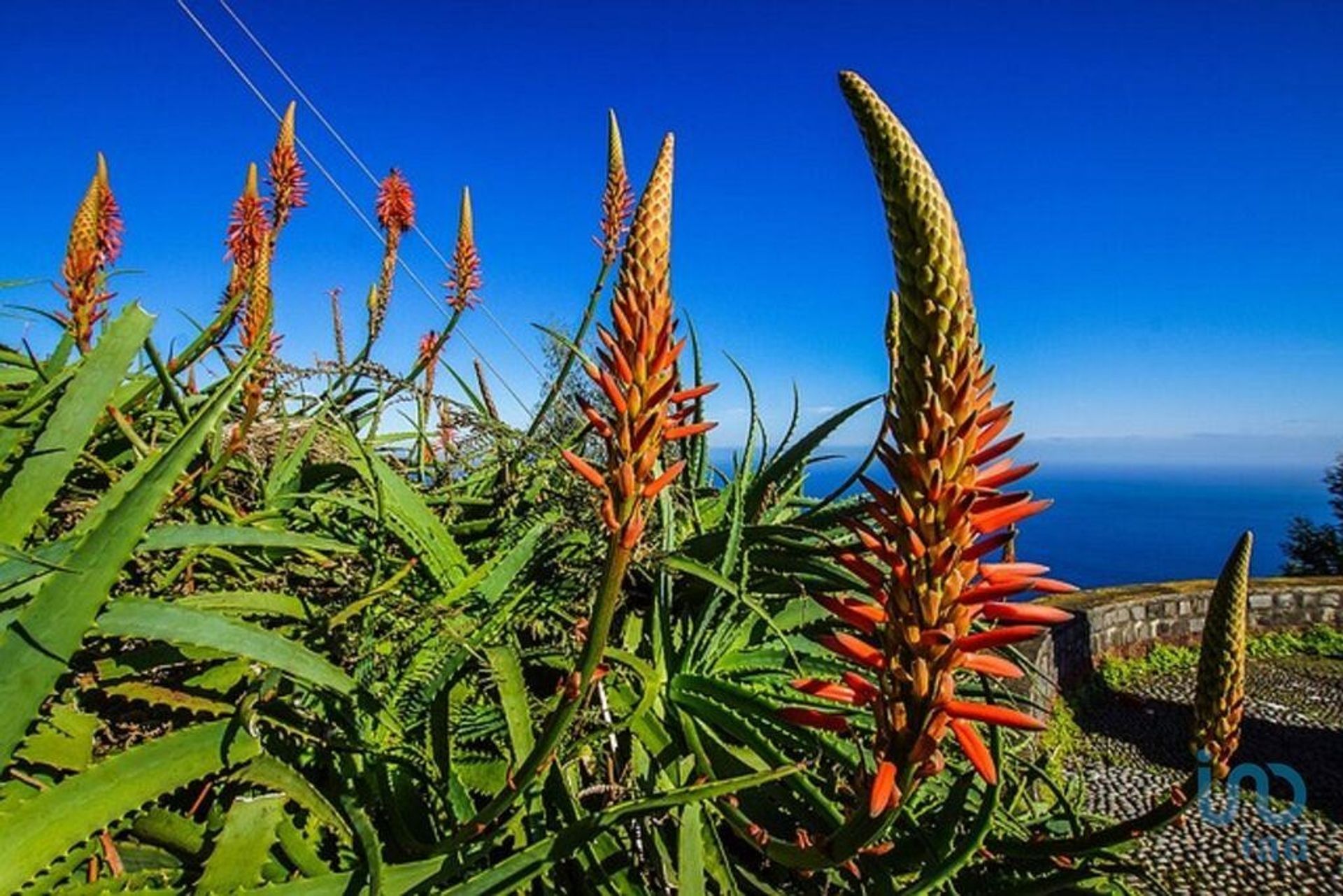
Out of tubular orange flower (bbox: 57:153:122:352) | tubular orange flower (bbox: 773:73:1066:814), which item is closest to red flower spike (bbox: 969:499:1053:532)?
tubular orange flower (bbox: 773:73:1066:814)

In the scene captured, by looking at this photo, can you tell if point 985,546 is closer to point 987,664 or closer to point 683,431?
point 987,664

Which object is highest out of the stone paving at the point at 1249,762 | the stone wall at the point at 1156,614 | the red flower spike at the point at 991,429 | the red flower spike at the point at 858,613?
the red flower spike at the point at 991,429

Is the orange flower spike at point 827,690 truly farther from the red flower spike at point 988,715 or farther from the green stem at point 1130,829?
the green stem at point 1130,829

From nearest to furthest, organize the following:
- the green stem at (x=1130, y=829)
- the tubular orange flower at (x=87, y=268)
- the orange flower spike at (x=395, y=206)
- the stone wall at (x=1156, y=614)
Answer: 1. the green stem at (x=1130, y=829)
2. the tubular orange flower at (x=87, y=268)
3. the orange flower spike at (x=395, y=206)
4. the stone wall at (x=1156, y=614)

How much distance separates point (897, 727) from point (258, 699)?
80 centimetres

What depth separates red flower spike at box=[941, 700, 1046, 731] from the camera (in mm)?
641

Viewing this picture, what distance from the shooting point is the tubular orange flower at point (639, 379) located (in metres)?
0.72

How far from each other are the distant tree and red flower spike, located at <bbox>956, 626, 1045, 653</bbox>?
2290cm

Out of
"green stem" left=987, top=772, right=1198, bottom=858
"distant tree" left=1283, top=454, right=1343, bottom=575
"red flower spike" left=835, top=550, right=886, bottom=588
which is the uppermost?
"red flower spike" left=835, top=550, right=886, bottom=588

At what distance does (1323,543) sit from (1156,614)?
8.54m

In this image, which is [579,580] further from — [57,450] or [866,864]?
[57,450]

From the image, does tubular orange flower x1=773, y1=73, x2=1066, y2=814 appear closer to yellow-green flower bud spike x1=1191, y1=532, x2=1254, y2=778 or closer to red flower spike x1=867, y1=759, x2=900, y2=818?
red flower spike x1=867, y1=759, x2=900, y2=818

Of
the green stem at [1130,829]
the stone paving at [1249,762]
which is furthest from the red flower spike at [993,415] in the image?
the stone paving at [1249,762]

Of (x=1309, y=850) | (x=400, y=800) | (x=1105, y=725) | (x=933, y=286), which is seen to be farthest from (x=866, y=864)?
(x=1105, y=725)
